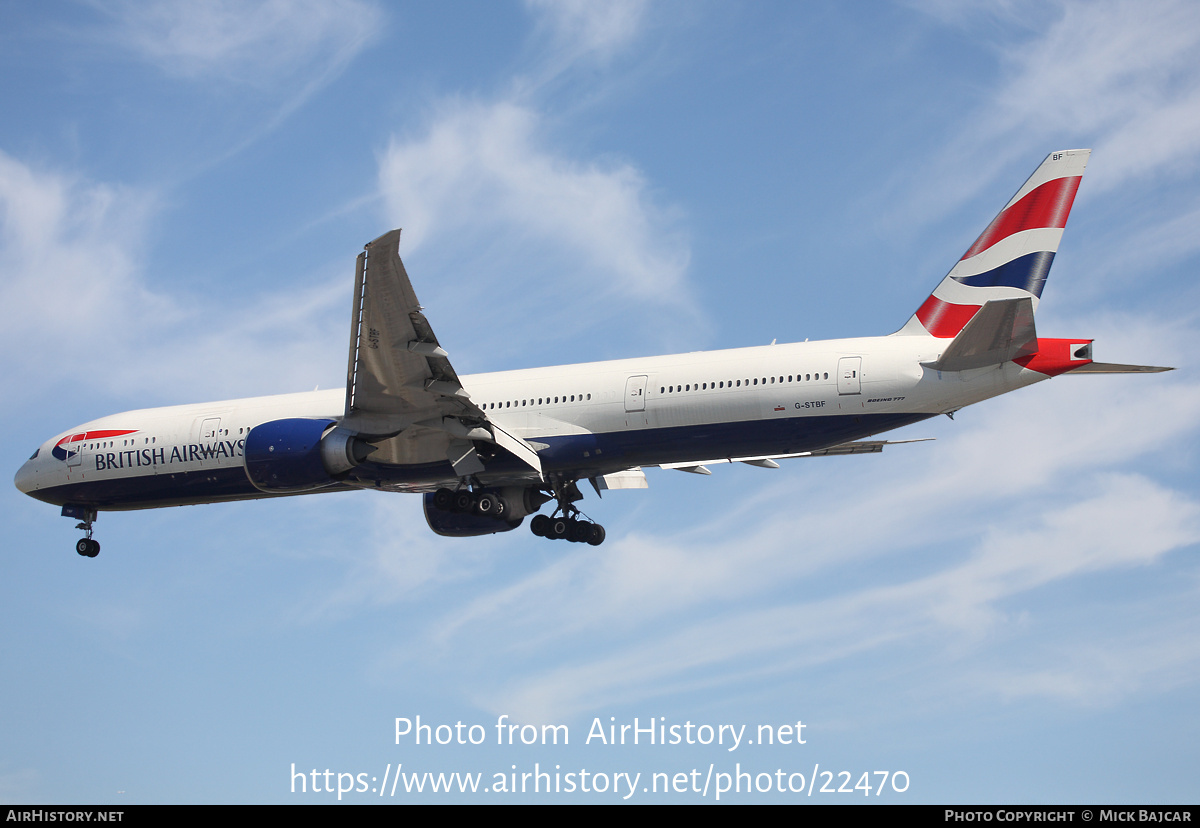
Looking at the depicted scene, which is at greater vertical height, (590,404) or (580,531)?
(590,404)

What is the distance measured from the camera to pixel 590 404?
86.3 feet

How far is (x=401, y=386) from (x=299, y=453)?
Answer: 325 centimetres

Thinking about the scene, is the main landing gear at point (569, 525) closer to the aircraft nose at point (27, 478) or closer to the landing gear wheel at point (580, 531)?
the landing gear wheel at point (580, 531)

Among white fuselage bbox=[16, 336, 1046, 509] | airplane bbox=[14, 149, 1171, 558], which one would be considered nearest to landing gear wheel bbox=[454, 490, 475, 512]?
airplane bbox=[14, 149, 1171, 558]

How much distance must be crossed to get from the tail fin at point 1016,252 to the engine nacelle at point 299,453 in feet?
41.0

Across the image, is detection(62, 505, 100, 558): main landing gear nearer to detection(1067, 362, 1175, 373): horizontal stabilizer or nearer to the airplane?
the airplane

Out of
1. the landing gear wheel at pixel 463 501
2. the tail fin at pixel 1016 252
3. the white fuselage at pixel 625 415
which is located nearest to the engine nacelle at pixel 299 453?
the white fuselage at pixel 625 415

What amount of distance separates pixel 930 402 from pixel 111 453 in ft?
65.6

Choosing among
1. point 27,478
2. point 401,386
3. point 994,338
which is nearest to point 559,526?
point 401,386

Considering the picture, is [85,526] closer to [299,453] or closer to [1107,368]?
[299,453]

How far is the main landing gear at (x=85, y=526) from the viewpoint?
3102cm

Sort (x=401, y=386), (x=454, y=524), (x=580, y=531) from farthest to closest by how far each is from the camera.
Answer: (x=454, y=524)
(x=580, y=531)
(x=401, y=386)

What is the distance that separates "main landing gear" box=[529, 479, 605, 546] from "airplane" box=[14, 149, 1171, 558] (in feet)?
0.12
